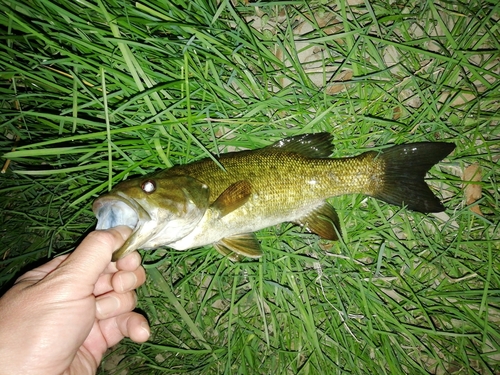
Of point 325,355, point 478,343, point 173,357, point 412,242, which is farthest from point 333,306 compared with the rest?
point 173,357

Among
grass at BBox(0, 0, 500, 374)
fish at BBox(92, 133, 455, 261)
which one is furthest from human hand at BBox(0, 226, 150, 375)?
grass at BBox(0, 0, 500, 374)

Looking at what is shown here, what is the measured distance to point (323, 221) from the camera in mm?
2527

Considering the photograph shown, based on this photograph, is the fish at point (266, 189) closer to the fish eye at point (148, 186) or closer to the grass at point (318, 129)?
the fish eye at point (148, 186)

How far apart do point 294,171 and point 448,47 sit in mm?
1694

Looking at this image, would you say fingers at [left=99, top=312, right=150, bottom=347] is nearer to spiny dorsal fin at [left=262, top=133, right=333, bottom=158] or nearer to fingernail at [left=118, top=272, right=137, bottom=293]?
fingernail at [left=118, top=272, right=137, bottom=293]

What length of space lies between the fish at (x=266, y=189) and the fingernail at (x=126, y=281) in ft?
1.32

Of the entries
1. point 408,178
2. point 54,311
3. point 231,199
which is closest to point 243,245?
point 231,199

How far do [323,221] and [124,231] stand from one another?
153 cm

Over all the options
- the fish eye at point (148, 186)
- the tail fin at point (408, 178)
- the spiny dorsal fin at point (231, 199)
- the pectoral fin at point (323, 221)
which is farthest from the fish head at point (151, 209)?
the tail fin at point (408, 178)

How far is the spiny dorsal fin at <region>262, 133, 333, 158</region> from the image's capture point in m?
2.45

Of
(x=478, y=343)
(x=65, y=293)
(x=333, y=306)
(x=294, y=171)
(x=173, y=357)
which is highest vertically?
(x=294, y=171)

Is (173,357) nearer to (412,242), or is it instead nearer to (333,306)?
(333,306)

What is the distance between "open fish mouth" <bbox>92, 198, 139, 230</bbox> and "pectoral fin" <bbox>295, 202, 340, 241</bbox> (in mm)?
1319

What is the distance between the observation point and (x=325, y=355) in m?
2.82
